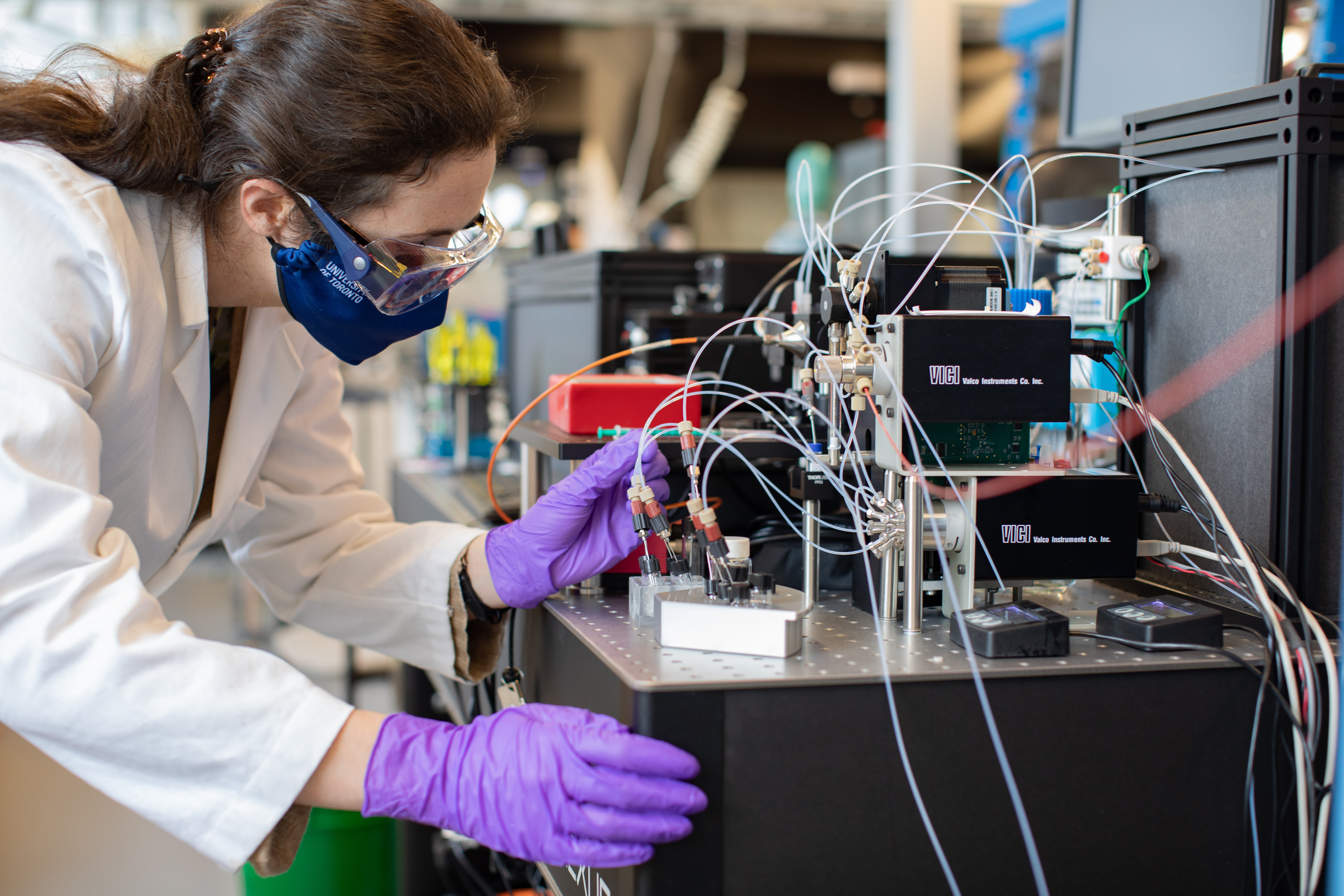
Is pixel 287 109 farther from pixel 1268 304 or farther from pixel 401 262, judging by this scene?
pixel 1268 304

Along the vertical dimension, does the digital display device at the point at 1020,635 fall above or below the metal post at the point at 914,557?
below

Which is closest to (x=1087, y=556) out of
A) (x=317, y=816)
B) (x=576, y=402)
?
(x=576, y=402)

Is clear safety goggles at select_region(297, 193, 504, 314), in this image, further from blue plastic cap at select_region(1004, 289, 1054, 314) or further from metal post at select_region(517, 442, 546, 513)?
blue plastic cap at select_region(1004, 289, 1054, 314)

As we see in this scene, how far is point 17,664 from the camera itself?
0.73 m

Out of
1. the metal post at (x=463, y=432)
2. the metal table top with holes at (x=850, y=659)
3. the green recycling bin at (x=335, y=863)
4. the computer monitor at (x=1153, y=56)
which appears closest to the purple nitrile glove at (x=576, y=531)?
the metal table top with holes at (x=850, y=659)

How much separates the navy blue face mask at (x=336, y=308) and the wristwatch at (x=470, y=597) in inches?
10.7

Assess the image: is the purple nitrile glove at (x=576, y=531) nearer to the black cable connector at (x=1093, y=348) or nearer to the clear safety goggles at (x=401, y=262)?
the clear safety goggles at (x=401, y=262)

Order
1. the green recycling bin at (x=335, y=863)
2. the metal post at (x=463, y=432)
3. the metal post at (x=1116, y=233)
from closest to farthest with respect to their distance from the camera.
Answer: the metal post at (x=1116, y=233) < the green recycling bin at (x=335, y=863) < the metal post at (x=463, y=432)

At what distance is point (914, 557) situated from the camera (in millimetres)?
865

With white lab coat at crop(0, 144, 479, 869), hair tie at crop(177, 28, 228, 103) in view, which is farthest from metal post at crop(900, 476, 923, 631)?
hair tie at crop(177, 28, 228, 103)

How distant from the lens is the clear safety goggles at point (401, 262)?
100cm

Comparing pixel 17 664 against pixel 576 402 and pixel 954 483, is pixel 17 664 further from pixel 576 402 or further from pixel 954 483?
pixel 954 483

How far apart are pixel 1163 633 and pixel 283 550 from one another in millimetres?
1001

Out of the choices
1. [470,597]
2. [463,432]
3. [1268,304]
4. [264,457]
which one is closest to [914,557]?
[1268,304]
